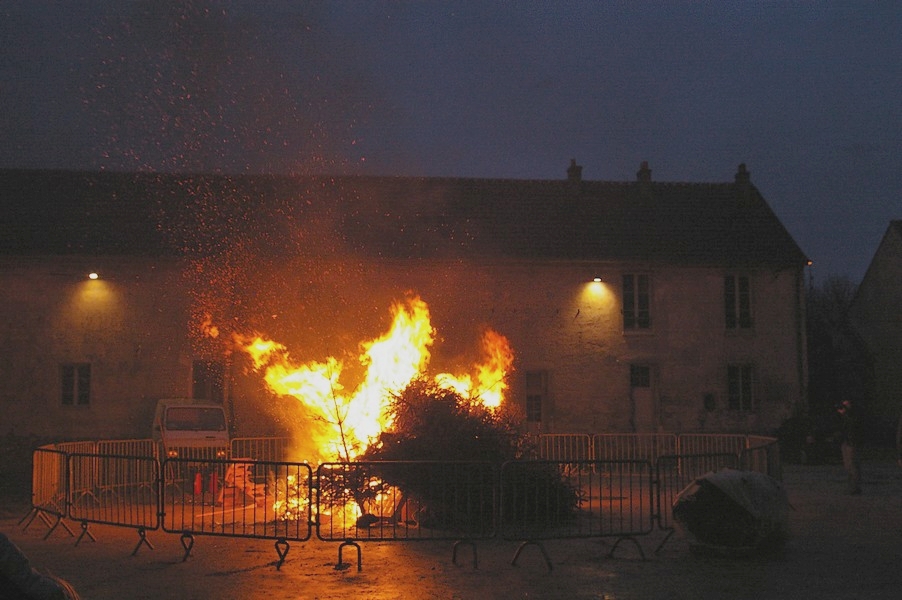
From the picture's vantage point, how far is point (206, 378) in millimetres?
27453

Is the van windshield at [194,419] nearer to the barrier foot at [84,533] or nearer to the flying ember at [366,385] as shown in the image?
the flying ember at [366,385]

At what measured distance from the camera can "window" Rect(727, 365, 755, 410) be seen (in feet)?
97.8

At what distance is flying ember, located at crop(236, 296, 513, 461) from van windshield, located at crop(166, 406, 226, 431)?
526 centimetres

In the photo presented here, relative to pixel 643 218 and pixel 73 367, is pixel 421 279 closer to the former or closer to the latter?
pixel 643 218

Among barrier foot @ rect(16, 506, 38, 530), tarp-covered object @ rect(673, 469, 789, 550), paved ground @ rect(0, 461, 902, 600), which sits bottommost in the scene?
paved ground @ rect(0, 461, 902, 600)

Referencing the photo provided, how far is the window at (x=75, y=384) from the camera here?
27.3 metres

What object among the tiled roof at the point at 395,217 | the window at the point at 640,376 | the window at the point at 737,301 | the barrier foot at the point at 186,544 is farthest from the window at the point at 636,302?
the barrier foot at the point at 186,544

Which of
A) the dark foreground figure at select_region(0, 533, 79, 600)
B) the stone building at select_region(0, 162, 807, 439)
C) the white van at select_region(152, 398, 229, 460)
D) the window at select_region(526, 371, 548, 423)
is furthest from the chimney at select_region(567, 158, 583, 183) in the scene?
the dark foreground figure at select_region(0, 533, 79, 600)

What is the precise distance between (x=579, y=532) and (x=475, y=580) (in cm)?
296

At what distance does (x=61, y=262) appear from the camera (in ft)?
89.9

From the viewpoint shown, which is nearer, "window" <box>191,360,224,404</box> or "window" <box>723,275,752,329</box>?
"window" <box>191,360,224,404</box>

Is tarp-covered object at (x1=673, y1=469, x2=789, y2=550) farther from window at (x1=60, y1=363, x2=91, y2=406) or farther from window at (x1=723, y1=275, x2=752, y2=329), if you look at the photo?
window at (x1=60, y1=363, x2=91, y2=406)

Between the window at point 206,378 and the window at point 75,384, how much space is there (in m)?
3.22

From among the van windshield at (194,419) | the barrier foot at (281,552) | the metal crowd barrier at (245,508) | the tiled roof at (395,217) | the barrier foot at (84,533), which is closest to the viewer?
the barrier foot at (281,552)
